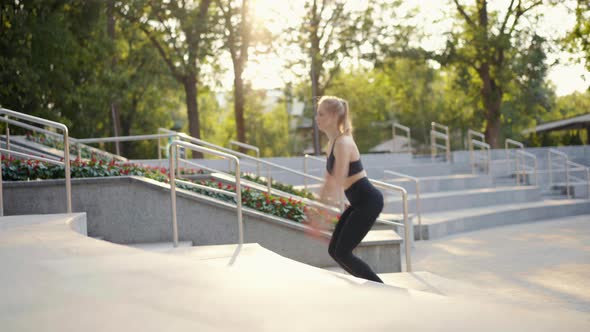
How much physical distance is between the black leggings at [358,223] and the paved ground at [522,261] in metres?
1.51

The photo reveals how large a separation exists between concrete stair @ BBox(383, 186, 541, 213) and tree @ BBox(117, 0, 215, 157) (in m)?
9.68

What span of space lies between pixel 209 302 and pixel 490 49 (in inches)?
1158

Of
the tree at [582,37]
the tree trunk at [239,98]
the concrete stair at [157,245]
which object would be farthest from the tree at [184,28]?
the concrete stair at [157,245]

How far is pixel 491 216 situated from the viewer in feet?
48.8

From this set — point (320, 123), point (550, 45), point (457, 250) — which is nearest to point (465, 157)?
point (550, 45)

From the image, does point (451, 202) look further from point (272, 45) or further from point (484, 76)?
point (484, 76)

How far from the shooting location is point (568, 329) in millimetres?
2625

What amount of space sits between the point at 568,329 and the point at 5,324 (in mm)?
2370

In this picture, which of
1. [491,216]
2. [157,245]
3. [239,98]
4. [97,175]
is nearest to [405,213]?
[157,245]

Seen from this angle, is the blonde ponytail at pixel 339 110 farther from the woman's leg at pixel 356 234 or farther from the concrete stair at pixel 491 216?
the concrete stair at pixel 491 216

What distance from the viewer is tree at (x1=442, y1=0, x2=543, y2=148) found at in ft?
96.9

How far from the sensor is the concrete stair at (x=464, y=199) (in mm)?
14961

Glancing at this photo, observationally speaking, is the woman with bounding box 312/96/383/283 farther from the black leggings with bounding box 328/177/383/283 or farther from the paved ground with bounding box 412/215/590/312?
the paved ground with bounding box 412/215/590/312

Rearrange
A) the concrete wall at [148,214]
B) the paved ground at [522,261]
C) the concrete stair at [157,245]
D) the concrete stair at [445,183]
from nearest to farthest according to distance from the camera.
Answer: the paved ground at [522,261] < the concrete stair at [157,245] < the concrete wall at [148,214] < the concrete stair at [445,183]
